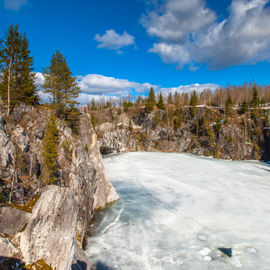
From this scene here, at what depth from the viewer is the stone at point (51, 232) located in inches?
274

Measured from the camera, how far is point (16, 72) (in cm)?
1662

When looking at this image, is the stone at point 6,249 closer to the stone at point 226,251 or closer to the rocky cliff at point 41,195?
the rocky cliff at point 41,195

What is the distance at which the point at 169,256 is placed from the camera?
480 inches

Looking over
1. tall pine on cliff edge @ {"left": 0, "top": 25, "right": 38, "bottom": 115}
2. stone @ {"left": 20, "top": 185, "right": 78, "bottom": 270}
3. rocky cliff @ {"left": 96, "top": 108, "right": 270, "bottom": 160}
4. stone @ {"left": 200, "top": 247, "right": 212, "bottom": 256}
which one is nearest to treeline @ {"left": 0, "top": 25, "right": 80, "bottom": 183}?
tall pine on cliff edge @ {"left": 0, "top": 25, "right": 38, "bottom": 115}

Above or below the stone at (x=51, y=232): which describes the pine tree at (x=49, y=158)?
above

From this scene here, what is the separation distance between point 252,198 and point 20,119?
27848 millimetres

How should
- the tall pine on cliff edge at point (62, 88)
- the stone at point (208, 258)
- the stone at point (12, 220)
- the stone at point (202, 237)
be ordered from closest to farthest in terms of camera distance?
1. the stone at point (12, 220)
2. the stone at point (208, 258)
3. the stone at point (202, 237)
4. the tall pine on cliff edge at point (62, 88)

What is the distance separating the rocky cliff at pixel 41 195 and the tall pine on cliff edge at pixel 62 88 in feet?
12.8

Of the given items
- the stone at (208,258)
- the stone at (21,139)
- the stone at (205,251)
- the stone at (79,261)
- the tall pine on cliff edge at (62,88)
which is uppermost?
the tall pine on cliff edge at (62,88)

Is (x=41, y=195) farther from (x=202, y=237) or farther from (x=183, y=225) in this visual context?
(x=183, y=225)

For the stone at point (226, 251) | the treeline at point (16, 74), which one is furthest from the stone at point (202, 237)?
the treeline at point (16, 74)

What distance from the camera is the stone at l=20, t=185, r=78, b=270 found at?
6969mm

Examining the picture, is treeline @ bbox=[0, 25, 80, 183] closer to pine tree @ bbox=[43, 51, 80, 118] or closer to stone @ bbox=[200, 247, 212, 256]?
pine tree @ bbox=[43, 51, 80, 118]

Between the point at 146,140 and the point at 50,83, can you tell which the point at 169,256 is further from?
the point at 146,140
